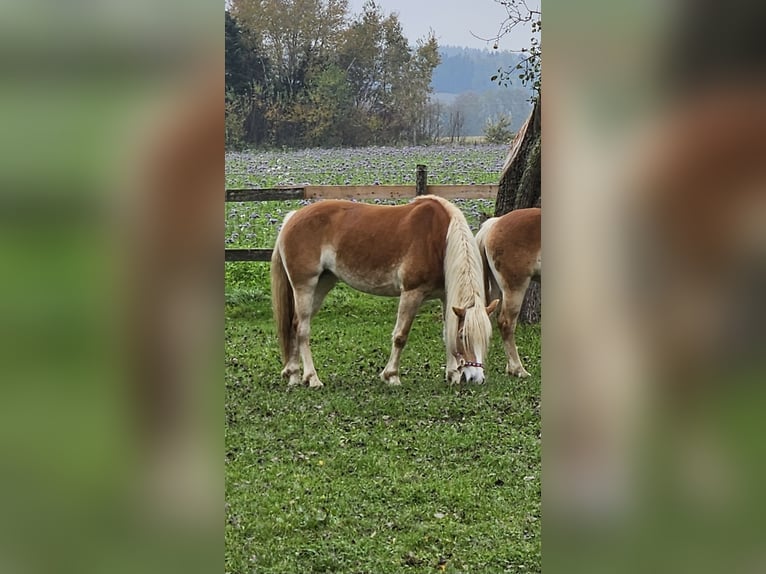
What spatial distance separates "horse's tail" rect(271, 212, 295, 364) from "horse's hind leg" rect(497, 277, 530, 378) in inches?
38.8

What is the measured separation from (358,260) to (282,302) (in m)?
0.41

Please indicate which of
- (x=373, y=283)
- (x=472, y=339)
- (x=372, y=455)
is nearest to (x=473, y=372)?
(x=472, y=339)

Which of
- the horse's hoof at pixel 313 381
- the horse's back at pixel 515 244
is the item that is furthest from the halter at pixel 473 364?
the horse's hoof at pixel 313 381

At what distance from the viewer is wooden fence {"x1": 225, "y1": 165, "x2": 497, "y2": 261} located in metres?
3.38

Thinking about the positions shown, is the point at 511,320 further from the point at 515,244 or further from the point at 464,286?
the point at 464,286

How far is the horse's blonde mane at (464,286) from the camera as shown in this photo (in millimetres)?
2975

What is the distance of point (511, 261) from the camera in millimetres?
3443
